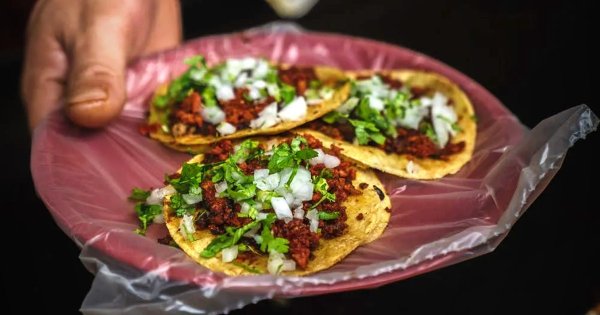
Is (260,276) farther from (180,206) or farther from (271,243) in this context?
(180,206)

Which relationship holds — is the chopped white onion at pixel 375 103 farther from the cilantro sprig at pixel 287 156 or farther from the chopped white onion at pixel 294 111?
the cilantro sprig at pixel 287 156

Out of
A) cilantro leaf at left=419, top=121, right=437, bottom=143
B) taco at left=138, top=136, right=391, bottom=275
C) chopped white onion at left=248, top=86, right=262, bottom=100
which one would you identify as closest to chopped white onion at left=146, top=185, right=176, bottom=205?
taco at left=138, top=136, right=391, bottom=275

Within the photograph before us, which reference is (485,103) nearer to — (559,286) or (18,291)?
(559,286)

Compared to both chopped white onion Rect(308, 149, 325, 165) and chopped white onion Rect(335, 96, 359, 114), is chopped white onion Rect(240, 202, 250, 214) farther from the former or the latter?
chopped white onion Rect(335, 96, 359, 114)

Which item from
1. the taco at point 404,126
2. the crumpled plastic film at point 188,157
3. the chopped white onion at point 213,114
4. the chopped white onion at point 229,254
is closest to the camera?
the crumpled plastic film at point 188,157

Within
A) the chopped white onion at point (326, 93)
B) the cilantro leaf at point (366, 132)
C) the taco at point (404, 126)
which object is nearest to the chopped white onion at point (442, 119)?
the taco at point (404, 126)

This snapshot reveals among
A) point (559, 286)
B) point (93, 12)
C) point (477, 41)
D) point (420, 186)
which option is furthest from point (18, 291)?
point (477, 41)
